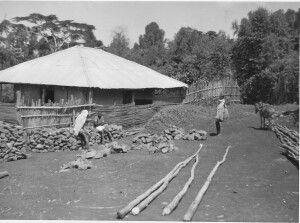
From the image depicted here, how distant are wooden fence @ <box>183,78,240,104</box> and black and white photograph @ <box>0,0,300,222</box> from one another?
7cm

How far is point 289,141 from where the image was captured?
9414 millimetres

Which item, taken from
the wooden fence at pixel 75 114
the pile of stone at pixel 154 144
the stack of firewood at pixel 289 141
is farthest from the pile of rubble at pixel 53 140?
the stack of firewood at pixel 289 141

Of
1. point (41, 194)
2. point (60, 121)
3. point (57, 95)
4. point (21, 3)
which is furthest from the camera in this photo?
point (57, 95)

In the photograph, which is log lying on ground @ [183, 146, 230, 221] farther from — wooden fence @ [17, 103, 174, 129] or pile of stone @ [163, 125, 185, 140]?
wooden fence @ [17, 103, 174, 129]

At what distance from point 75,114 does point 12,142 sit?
315 centimetres

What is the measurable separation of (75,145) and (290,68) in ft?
48.8

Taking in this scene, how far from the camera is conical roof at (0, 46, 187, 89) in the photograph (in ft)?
47.8

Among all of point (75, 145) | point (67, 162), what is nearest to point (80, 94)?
point (75, 145)

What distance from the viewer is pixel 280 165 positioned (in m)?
8.17

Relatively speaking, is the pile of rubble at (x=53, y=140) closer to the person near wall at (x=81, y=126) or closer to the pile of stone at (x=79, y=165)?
the person near wall at (x=81, y=126)

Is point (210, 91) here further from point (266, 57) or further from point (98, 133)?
point (98, 133)

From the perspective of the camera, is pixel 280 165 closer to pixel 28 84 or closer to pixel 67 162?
pixel 67 162

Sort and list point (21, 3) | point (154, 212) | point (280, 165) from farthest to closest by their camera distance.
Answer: point (21, 3)
point (280, 165)
point (154, 212)

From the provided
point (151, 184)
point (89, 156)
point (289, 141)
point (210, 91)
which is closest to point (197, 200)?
point (151, 184)
